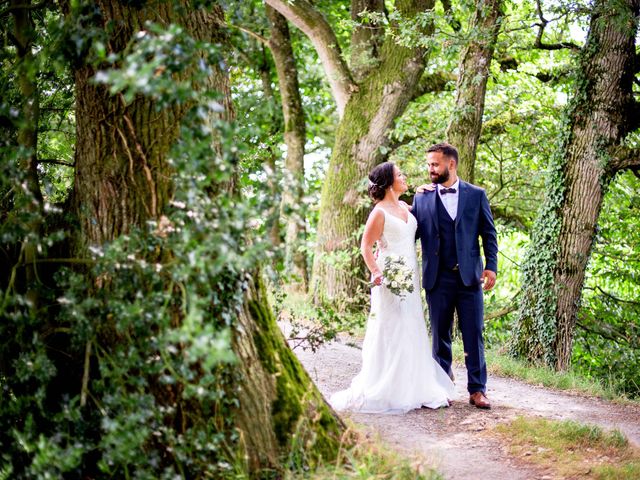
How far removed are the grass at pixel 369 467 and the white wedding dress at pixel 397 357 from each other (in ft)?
6.05

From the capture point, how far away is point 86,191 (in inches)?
170

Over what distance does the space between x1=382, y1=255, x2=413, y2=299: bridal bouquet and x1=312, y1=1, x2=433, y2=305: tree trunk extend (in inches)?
239

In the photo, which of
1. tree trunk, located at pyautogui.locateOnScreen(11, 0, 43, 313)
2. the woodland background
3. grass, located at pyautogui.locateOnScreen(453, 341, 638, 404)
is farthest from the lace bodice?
tree trunk, located at pyautogui.locateOnScreen(11, 0, 43, 313)

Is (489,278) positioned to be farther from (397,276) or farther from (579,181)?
(579,181)

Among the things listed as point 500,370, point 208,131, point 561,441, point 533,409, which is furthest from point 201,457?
point 500,370

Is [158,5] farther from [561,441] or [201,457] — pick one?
[561,441]

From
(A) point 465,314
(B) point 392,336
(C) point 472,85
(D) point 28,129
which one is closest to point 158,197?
(D) point 28,129

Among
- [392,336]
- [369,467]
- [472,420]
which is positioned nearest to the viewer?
[369,467]

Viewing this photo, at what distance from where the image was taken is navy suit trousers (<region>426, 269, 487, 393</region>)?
21.7 ft

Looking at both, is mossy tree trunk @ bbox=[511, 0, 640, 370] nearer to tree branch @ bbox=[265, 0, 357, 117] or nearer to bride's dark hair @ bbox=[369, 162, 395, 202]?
bride's dark hair @ bbox=[369, 162, 395, 202]

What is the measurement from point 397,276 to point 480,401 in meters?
1.41

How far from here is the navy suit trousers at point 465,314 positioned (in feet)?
21.7

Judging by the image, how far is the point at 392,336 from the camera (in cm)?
668

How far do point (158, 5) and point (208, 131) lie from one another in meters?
1.39
